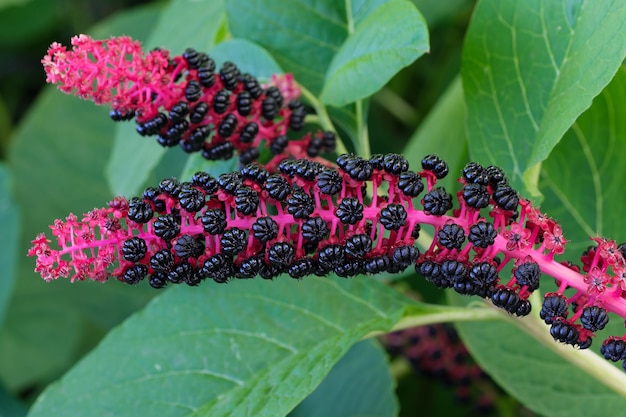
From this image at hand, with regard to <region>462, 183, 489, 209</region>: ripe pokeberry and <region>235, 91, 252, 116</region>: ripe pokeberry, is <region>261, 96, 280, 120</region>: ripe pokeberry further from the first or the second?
<region>462, 183, 489, 209</region>: ripe pokeberry

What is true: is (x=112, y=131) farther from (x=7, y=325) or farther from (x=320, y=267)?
(x=320, y=267)

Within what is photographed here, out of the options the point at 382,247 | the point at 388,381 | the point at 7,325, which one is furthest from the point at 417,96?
the point at 382,247

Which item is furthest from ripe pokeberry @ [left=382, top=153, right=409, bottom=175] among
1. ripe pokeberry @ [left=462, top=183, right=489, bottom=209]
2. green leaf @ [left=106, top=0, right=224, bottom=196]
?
green leaf @ [left=106, top=0, right=224, bottom=196]

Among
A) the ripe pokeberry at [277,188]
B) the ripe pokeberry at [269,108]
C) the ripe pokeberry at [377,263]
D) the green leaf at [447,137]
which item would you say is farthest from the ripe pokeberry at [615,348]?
the ripe pokeberry at [269,108]

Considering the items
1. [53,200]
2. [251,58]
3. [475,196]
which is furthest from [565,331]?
[53,200]

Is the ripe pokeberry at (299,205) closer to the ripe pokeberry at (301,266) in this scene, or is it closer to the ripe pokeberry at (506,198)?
the ripe pokeberry at (301,266)

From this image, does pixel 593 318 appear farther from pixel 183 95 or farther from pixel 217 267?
pixel 183 95
